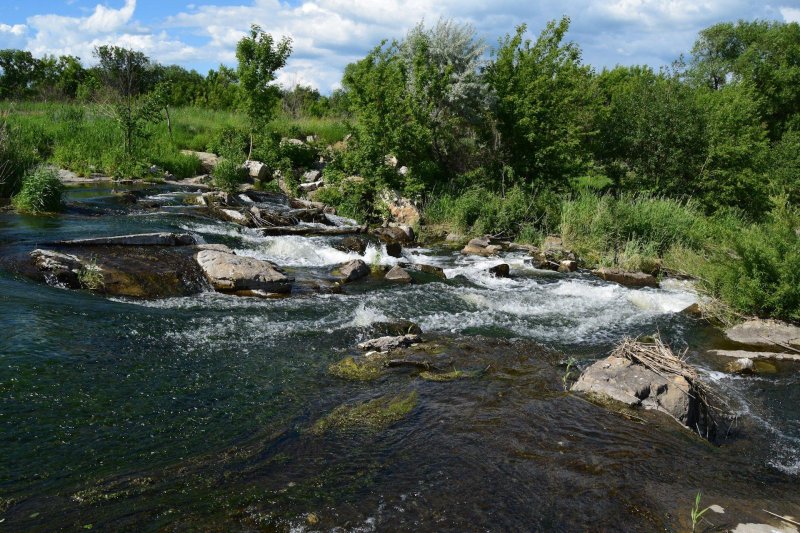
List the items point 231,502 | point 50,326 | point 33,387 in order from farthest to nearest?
point 50,326 → point 33,387 → point 231,502

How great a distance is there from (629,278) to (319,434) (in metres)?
11.6

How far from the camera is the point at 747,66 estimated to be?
131 ft

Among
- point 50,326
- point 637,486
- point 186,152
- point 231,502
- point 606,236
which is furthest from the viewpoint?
point 186,152

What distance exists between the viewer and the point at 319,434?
611 centimetres

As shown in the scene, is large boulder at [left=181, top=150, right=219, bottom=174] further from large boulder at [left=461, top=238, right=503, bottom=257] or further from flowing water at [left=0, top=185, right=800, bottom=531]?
flowing water at [left=0, top=185, right=800, bottom=531]

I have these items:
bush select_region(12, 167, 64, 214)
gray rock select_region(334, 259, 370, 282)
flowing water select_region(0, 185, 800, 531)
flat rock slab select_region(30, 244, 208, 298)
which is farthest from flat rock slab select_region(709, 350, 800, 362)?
bush select_region(12, 167, 64, 214)

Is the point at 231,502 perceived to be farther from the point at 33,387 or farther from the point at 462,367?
the point at 462,367

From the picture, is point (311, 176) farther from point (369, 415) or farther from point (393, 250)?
point (369, 415)

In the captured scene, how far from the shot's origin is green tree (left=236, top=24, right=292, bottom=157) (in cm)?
2434

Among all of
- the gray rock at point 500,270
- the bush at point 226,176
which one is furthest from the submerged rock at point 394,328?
the bush at point 226,176

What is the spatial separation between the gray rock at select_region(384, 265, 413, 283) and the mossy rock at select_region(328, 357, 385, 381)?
5.31m

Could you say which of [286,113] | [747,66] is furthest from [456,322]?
[747,66]

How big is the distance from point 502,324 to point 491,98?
13.5 m

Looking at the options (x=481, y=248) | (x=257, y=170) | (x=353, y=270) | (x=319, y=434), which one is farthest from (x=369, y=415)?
(x=257, y=170)
